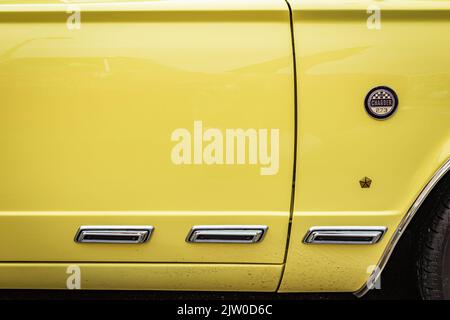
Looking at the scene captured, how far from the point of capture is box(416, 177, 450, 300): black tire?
2176 mm

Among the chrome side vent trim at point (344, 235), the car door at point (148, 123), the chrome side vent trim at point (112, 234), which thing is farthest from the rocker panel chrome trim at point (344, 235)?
the chrome side vent trim at point (112, 234)

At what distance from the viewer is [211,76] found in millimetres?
2078

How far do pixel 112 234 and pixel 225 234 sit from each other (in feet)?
1.35

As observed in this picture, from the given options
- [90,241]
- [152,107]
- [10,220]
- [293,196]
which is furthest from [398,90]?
[10,220]

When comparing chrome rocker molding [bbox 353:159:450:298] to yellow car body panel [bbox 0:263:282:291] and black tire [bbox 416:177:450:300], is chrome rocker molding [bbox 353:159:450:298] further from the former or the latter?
yellow car body panel [bbox 0:263:282:291]

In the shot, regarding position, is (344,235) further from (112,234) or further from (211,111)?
(112,234)

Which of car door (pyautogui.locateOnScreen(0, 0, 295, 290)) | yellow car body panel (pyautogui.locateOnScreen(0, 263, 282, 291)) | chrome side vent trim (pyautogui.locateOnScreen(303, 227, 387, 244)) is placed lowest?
yellow car body panel (pyautogui.locateOnScreen(0, 263, 282, 291))

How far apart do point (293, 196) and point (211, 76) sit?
0.53m

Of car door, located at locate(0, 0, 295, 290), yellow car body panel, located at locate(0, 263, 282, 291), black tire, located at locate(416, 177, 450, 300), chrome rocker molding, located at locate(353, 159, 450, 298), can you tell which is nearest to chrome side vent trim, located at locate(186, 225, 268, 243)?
car door, located at locate(0, 0, 295, 290)

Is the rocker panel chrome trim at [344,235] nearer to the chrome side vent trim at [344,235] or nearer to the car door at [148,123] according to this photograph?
the chrome side vent trim at [344,235]

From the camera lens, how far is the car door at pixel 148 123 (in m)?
2.08

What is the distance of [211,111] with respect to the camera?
6.84 ft

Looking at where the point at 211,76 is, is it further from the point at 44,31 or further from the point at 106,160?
the point at 44,31

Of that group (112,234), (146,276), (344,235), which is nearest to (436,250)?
(344,235)
